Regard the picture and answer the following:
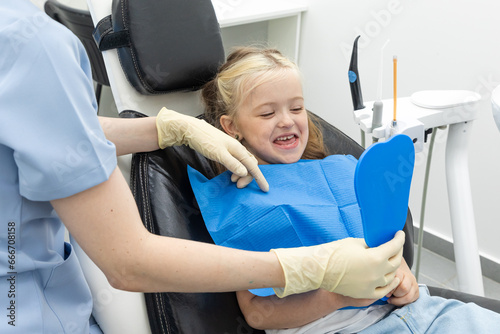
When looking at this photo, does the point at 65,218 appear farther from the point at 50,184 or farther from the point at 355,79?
the point at 355,79

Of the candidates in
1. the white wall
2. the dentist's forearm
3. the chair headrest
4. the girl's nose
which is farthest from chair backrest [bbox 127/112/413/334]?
the white wall

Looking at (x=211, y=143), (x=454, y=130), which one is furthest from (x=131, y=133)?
(x=454, y=130)

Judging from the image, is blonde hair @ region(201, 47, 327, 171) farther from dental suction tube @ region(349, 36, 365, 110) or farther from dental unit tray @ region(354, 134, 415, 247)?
dental unit tray @ region(354, 134, 415, 247)

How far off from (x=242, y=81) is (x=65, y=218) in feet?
2.44

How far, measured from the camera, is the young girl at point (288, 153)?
956 millimetres

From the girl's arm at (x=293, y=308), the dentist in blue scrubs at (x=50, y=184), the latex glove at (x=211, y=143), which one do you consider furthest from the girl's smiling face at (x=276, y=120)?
the dentist in blue scrubs at (x=50, y=184)

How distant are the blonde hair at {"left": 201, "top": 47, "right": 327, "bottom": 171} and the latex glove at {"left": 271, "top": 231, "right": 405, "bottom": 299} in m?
0.56

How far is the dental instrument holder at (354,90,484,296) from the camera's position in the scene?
1177mm

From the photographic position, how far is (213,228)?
3.38 feet

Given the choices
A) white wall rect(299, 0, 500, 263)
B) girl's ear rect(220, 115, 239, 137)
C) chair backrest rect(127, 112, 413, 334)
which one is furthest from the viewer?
white wall rect(299, 0, 500, 263)

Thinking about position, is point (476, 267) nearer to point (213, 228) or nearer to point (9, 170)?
point (213, 228)

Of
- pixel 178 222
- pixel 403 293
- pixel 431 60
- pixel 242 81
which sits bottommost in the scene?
pixel 403 293

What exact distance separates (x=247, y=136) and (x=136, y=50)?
1.28 feet

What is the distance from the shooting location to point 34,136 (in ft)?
1.89
